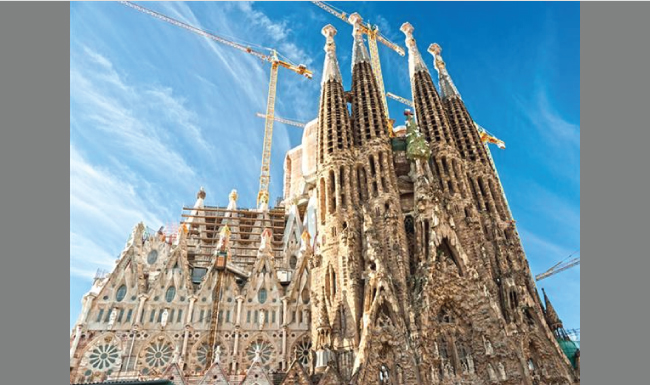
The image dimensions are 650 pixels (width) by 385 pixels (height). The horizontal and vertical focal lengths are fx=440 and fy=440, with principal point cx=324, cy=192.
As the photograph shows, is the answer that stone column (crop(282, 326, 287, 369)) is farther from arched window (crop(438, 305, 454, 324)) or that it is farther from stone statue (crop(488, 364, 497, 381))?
stone statue (crop(488, 364, 497, 381))

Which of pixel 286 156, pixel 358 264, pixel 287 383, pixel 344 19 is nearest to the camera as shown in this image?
pixel 287 383

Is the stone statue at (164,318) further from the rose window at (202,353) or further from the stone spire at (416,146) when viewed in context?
the stone spire at (416,146)

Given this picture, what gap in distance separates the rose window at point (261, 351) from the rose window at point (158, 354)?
468 centimetres

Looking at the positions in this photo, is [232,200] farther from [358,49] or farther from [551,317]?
[551,317]

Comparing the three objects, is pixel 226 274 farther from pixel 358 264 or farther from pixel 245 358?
pixel 358 264

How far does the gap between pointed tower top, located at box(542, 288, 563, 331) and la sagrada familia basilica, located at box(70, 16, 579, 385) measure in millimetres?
86

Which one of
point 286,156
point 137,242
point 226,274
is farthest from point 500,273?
point 286,156

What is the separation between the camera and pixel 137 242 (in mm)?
30844

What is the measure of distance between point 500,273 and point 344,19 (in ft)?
169

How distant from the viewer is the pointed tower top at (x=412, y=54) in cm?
4358

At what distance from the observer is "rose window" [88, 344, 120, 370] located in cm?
2548

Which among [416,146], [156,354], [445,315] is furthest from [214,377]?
[416,146]

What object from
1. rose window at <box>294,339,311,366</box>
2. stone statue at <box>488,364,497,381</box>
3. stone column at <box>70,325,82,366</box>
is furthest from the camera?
rose window at <box>294,339,311,366</box>

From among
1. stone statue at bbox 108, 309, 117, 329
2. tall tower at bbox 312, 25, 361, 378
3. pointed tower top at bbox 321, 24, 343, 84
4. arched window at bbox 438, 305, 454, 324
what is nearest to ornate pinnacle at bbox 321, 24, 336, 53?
pointed tower top at bbox 321, 24, 343, 84
